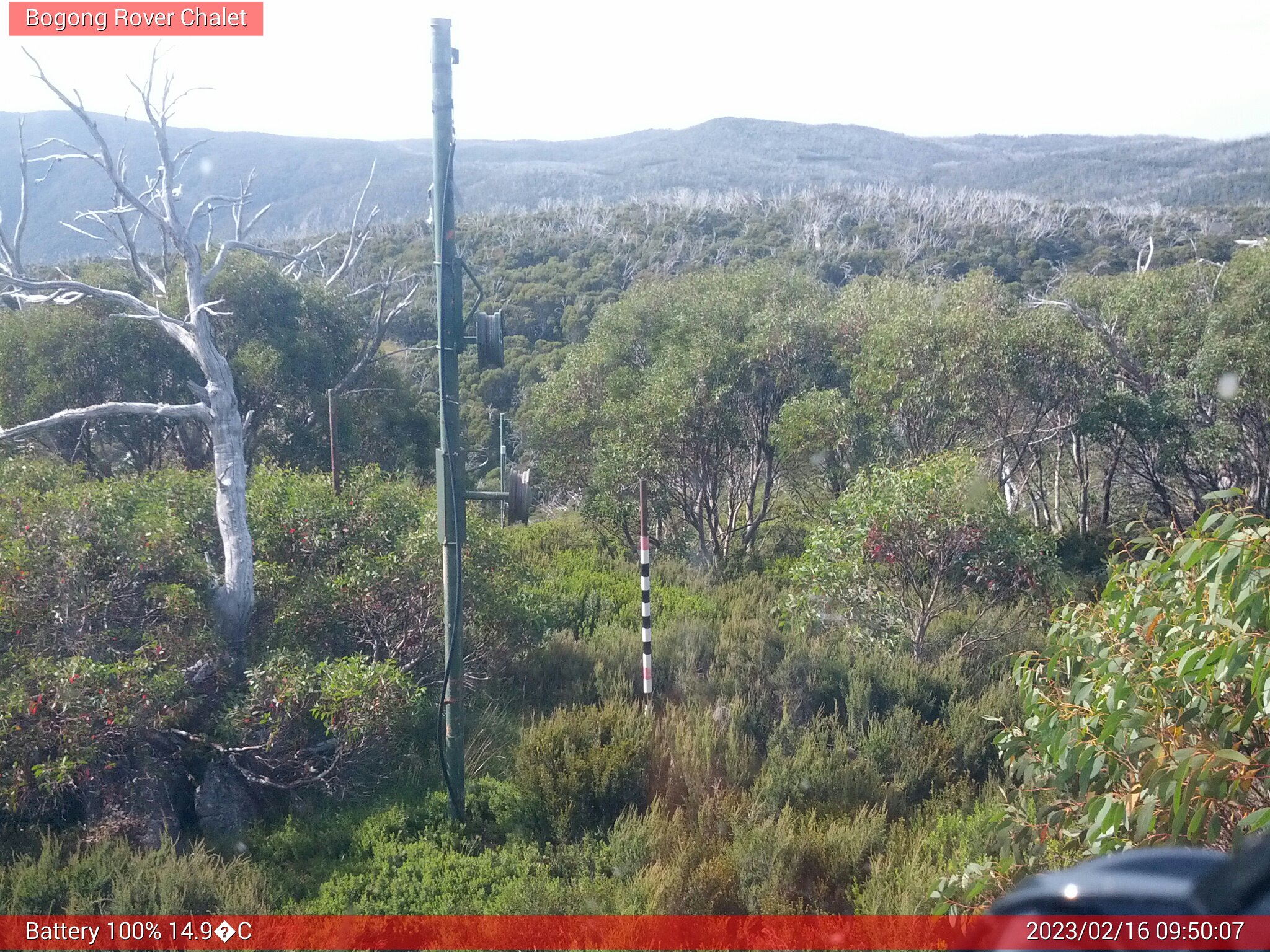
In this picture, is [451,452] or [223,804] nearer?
[451,452]

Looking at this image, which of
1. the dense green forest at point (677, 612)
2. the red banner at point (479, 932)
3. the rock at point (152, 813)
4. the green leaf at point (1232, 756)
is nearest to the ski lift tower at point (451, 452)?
the dense green forest at point (677, 612)

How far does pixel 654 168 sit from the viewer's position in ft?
259

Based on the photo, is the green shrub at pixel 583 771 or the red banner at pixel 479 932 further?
the green shrub at pixel 583 771

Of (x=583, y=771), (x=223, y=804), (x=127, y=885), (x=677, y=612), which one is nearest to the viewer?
(x=127, y=885)

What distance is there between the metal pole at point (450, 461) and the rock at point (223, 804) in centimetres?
128

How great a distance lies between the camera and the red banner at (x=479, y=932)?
13.1ft

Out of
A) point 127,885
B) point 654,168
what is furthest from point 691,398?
point 654,168

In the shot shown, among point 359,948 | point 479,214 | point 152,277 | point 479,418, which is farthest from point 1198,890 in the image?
point 479,214

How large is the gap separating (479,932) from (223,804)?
2.26 meters

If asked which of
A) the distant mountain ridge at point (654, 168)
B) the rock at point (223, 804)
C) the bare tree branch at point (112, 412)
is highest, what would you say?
the distant mountain ridge at point (654, 168)

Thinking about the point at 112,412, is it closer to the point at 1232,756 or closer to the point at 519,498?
the point at 519,498

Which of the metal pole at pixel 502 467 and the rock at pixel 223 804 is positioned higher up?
the metal pole at pixel 502 467

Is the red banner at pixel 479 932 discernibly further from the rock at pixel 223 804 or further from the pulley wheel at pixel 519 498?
the pulley wheel at pixel 519 498

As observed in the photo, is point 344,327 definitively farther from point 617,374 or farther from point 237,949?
point 237,949
